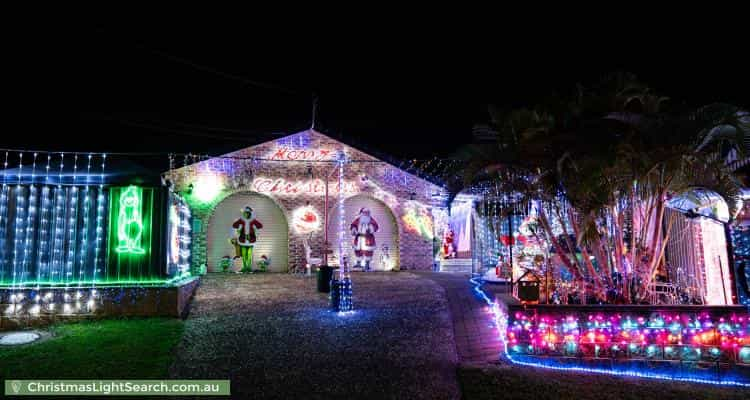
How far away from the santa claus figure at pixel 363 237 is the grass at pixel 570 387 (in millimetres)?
11845

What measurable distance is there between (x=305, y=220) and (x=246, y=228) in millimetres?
2091

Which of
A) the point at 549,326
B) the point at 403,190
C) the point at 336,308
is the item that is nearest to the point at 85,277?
the point at 336,308

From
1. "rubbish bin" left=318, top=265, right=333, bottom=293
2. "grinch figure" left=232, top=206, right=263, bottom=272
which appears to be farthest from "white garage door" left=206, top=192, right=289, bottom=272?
"rubbish bin" left=318, top=265, right=333, bottom=293

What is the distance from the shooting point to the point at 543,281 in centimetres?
860

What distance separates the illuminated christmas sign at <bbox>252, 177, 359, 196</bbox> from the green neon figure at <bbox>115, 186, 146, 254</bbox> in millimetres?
6969

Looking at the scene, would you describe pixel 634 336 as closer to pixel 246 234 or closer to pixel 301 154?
pixel 301 154

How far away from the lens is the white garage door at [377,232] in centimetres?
1777

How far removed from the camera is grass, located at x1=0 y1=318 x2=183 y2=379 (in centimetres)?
590

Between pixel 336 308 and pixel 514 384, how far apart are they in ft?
14.8

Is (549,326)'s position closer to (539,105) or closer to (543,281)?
(543,281)

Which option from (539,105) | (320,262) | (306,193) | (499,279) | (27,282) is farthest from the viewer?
(306,193)

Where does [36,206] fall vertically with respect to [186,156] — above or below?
below

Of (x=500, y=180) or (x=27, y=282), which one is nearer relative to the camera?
(x=500, y=180)

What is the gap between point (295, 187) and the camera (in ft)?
56.4
